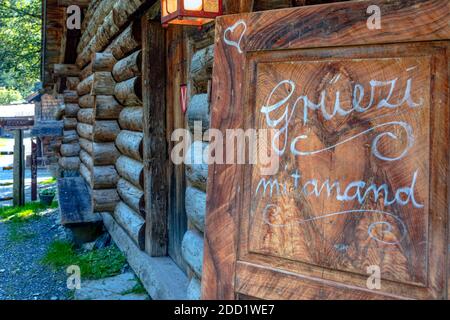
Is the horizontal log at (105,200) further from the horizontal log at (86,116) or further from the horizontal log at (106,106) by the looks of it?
the horizontal log at (86,116)

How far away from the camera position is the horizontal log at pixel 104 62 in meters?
6.59

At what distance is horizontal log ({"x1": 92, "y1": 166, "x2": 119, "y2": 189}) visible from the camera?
21.3 feet

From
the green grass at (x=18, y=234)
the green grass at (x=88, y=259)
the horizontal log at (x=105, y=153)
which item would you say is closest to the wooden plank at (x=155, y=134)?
the green grass at (x=88, y=259)

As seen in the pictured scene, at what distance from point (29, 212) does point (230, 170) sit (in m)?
8.83

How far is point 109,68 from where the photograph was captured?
6.62 meters

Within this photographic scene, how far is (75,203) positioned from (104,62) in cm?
224

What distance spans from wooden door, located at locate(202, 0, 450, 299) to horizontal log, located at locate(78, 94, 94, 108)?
7364 millimetres

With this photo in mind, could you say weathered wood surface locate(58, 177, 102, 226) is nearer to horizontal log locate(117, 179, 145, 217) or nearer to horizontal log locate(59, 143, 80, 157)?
horizontal log locate(117, 179, 145, 217)

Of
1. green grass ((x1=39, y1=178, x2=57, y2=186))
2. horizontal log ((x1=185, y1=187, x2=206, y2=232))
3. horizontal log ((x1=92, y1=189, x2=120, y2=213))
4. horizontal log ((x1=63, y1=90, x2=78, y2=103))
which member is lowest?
green grass ((x1=39, y1=178, x2=57, y2=186))

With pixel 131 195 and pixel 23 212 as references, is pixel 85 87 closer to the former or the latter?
pixel 23 212

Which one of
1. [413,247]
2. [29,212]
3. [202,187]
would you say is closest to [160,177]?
[202,187]

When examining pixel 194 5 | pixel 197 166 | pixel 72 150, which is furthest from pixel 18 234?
pixel 194 5

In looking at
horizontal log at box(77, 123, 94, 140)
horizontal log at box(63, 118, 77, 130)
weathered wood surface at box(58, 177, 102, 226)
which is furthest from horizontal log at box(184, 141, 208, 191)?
horizontal log at box(63, 118, 77, 130)

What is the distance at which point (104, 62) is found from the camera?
6.63m
